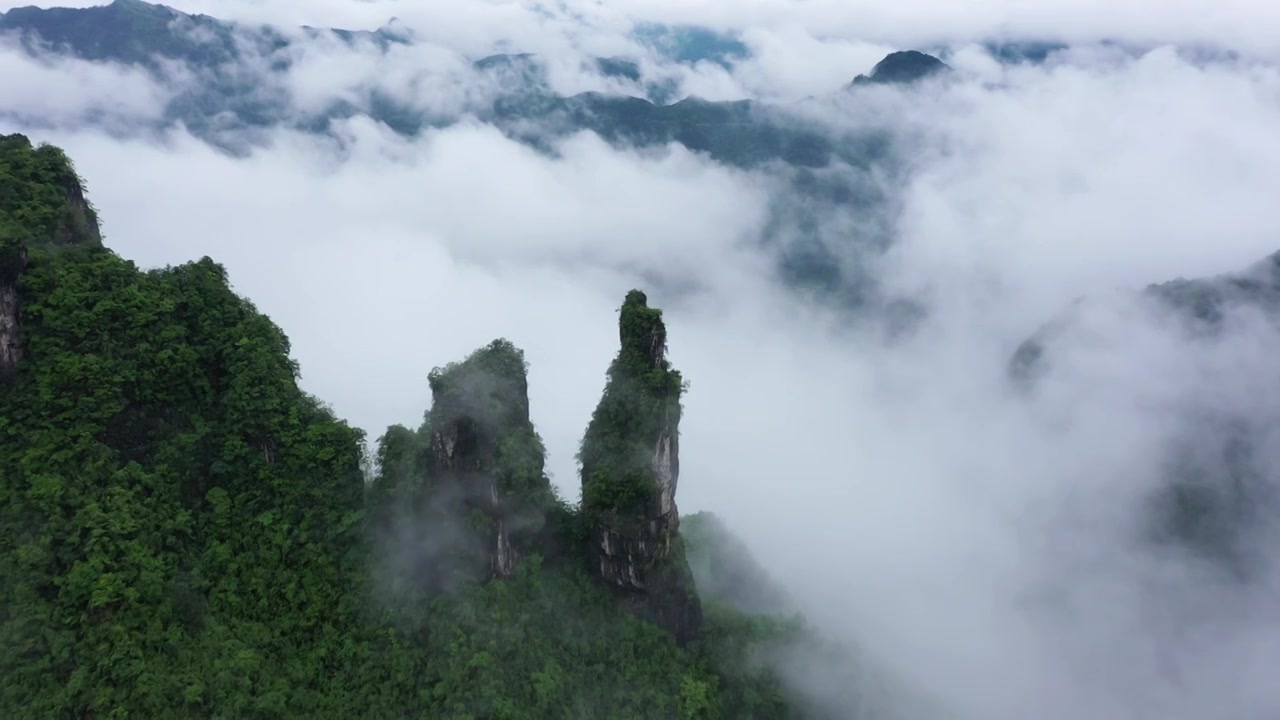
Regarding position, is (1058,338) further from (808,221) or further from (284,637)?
(284,637)

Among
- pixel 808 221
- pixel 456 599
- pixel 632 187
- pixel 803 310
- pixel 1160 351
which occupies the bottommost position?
pixel 456 599

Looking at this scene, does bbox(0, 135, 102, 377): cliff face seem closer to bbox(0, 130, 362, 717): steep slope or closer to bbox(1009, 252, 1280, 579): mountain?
bbox(0, 130, 362, 717): steep slope

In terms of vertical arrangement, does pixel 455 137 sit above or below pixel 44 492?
above

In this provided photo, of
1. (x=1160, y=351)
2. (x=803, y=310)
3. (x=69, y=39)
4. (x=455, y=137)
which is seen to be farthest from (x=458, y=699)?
(x=69, y=39)

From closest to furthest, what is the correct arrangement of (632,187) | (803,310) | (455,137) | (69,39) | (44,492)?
1. (44,492)
2. (803,310)
3. (69,39)
4. (632,187)
5. (455,137)

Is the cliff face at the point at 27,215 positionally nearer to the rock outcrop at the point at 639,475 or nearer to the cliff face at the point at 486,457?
the cliff face at the point at 486,457

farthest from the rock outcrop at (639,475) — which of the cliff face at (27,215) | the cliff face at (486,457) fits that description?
the cliff face at (27,215)
